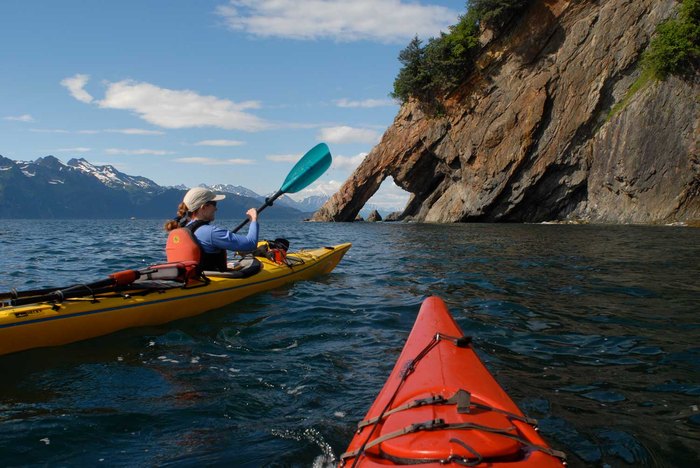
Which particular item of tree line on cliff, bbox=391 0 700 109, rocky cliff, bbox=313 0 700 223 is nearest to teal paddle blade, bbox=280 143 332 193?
rocky cliff, bbox=313 0 700 223

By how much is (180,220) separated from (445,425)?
236 inches

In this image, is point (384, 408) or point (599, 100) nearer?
point (384, 408)

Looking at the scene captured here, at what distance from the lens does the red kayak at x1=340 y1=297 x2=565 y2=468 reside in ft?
7.20

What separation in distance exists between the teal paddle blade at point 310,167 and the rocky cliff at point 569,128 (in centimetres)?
2452

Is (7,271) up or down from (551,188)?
down

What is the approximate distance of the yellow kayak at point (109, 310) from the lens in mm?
5066

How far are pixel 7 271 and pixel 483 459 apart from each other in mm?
13176

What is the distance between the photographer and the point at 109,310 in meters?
5.82

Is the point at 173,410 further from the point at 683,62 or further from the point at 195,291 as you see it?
the point at 683,62

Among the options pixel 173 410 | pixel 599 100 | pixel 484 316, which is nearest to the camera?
pixel 173 410

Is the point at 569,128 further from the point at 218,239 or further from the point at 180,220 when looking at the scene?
the point at 180,220

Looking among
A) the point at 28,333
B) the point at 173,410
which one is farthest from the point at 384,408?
the point at 28,333

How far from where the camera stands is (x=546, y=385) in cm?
432

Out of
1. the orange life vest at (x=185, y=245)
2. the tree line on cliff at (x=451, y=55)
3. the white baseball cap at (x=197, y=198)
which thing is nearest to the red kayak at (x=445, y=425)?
the orange life vest at (x=185, y=245)
